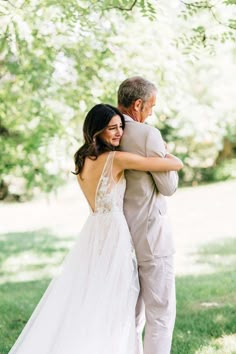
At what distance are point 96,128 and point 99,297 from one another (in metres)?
0.94

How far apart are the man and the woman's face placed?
5cm

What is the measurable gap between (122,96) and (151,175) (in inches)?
18.3

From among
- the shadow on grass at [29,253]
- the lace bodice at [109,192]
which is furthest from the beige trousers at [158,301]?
the shadow on grass at [29,253]

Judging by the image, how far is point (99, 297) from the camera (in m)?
3.66

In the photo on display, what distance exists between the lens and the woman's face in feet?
11.6

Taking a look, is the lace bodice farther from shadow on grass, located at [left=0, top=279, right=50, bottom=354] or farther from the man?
shadow on grass, located at [left=0, top=279, right=50, bottom=354]

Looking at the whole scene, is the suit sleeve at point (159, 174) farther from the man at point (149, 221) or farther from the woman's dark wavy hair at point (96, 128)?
the woman's dark wavy hair at point (96, 128)

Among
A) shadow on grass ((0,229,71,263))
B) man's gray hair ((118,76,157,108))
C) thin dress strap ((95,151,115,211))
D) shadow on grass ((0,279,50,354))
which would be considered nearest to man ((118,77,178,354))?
man's gray hair ((118,76,157,108))

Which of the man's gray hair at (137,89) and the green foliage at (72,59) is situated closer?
the man's gray hair at (137,89)

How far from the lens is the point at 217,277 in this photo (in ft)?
23.9

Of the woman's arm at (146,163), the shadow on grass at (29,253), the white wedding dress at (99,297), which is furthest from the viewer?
the shadow on grass at (29,253)

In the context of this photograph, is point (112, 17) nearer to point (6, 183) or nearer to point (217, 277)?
point (217, 277)

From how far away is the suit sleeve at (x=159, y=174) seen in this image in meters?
3.55

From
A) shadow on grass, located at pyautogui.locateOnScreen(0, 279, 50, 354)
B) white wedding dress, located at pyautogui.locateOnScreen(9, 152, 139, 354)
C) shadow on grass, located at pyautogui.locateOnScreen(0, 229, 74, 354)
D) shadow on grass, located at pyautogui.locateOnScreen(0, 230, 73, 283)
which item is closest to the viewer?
white wedding dress, located at pyautogui.locateOnScreen(9, 152, 139, 354)
